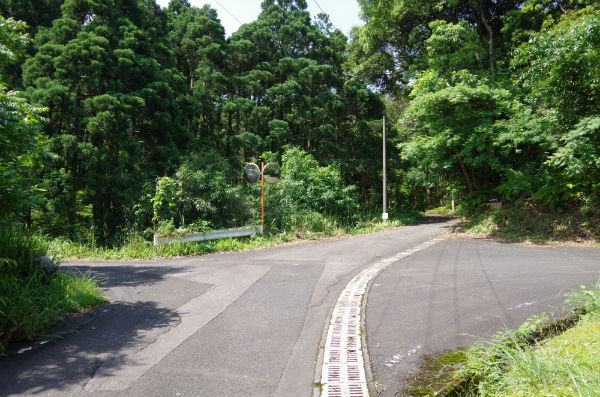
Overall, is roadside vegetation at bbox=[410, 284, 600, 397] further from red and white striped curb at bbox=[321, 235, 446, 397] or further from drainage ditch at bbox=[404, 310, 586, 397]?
red and white striped curb at bbox=[321, 235, 446, 397]

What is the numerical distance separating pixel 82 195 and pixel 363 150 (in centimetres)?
1691

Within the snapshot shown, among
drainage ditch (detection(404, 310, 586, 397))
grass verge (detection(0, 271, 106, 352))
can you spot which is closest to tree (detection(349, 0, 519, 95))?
drainage ditch (detection(404, 310, 586, 397))

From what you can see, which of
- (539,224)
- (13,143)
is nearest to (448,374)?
(13,143)

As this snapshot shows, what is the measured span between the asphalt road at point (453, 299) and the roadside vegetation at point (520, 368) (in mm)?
193

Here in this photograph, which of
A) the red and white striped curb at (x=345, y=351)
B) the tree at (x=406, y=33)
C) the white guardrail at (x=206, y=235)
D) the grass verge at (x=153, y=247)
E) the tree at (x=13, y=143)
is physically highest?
the tree at (x=406, y=33)

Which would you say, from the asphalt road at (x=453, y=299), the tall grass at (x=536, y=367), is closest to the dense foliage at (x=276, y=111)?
the asphalt road at (x=453, y=299)

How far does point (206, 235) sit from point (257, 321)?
6.73m

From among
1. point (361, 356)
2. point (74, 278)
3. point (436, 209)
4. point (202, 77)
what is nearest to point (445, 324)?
point (361, 356)

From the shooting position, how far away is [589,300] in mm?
4055

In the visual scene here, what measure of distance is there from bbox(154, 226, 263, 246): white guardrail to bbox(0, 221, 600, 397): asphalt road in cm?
185

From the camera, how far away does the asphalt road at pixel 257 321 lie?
2.97m

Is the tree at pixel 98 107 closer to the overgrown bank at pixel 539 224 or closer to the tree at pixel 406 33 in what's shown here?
the tree at pixel 406 33

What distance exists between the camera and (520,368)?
9.05ft

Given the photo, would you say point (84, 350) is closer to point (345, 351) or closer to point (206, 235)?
point (345, 351)
